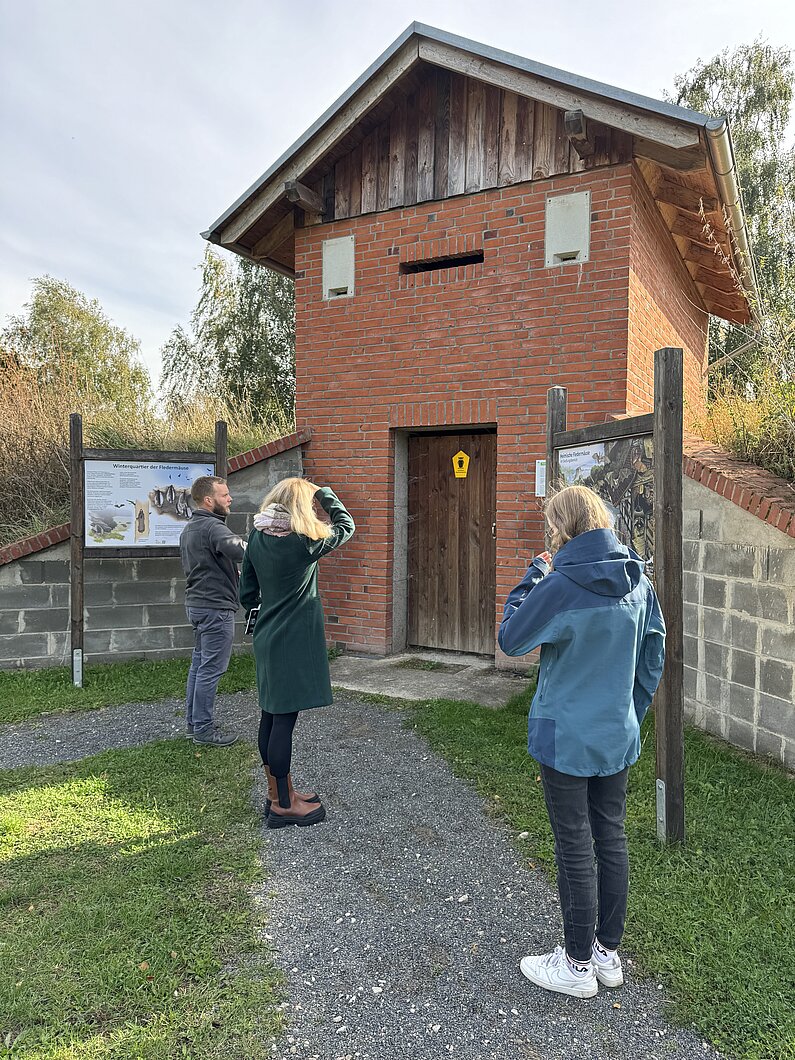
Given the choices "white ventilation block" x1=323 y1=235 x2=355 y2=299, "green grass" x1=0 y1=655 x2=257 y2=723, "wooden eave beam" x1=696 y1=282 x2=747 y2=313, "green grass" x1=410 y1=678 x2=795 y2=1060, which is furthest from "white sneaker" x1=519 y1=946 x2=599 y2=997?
"wooden eave beam" x1=696 y1=282 x2=747 y2=313

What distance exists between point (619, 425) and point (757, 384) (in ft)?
A: 10.5

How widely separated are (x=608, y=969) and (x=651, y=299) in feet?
22.1

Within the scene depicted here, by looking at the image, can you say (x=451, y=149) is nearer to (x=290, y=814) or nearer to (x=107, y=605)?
(x=107, y=605)

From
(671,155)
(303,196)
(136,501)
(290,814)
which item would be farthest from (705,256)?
(290,814)

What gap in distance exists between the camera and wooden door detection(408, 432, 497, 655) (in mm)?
7727

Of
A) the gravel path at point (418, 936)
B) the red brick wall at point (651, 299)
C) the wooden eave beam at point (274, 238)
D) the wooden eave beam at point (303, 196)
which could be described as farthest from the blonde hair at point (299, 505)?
the wooden eave beam at point (274, 238)

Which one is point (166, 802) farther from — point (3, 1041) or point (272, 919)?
point (3, 1041)

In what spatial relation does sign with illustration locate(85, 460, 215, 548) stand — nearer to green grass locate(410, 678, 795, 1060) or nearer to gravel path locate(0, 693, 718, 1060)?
gravel path locate(0, 693, 718, 1060)

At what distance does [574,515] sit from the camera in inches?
98.3

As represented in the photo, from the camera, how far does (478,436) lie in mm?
7707

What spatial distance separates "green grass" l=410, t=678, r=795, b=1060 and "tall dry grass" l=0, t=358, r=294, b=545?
5501 millimetres

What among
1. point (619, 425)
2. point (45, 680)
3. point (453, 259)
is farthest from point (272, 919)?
point (453, 259)

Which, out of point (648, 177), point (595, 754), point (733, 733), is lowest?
point (733, 733)

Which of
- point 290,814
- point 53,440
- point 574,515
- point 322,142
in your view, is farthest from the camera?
point 53,440
